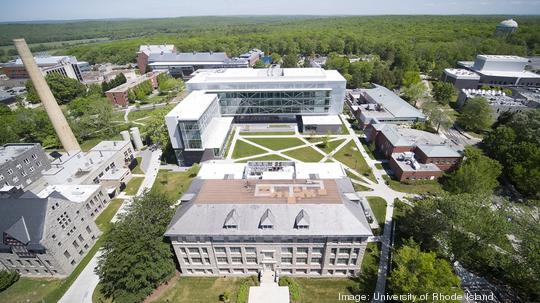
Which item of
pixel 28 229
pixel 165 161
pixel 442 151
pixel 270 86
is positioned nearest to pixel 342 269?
pixel 442 151

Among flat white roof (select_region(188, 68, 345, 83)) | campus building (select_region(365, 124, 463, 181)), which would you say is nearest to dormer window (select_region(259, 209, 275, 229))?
campus building (select_region(365, 124, 463, 181))

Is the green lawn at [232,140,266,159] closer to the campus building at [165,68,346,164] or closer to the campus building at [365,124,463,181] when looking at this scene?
the campus building at [165,68,346,164]

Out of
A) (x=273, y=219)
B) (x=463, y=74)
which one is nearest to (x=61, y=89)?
(x=273, y=219)

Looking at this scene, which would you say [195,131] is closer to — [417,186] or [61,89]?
[417,186]

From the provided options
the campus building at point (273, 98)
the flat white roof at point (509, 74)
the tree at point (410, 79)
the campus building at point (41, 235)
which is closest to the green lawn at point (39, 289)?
the campus building at point (41, 235)

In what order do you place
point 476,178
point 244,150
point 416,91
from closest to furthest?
point 476,178, point 244,150, point 416,91

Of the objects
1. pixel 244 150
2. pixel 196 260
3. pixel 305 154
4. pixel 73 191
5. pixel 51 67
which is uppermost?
pixel 51 67

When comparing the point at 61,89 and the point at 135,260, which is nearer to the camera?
the point at 135,260

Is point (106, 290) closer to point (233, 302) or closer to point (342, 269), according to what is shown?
point (233, 302)
